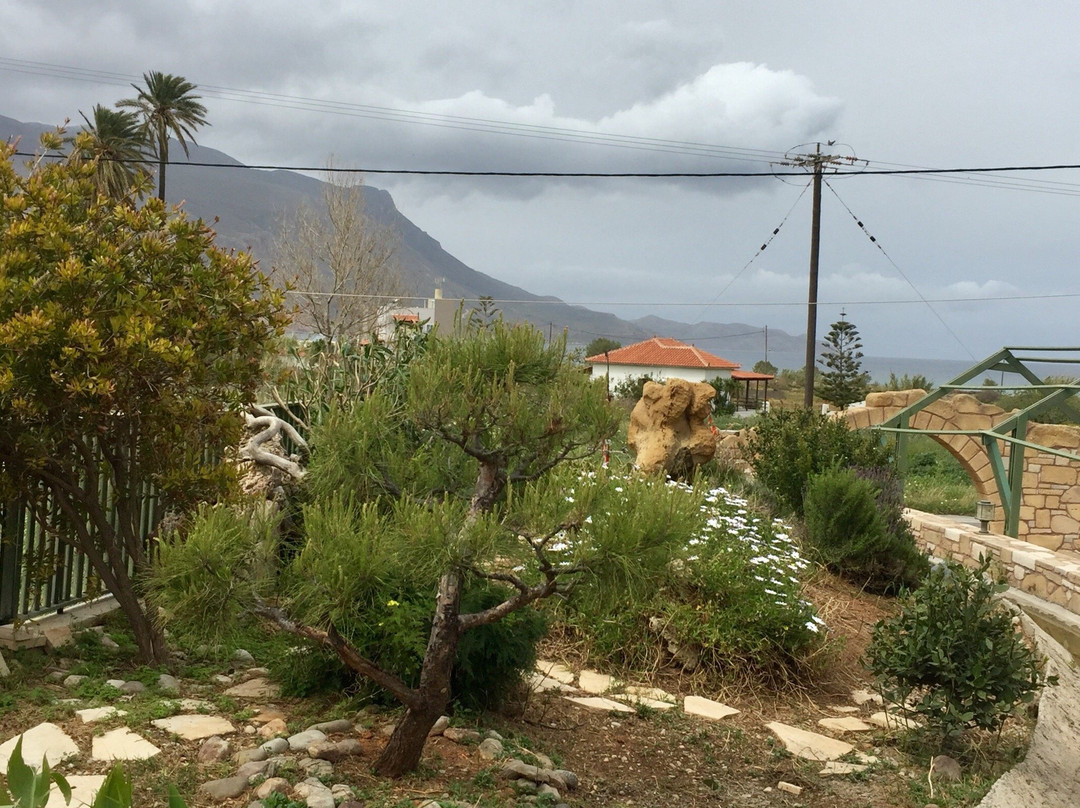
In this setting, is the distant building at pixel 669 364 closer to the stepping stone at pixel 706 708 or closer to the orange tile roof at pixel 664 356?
the orange tile roof at pixel 664 356

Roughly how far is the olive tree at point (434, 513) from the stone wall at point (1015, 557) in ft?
18.7

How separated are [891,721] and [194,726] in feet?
13.2

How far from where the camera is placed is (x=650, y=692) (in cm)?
572

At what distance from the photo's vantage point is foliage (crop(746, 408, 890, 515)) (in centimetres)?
1026

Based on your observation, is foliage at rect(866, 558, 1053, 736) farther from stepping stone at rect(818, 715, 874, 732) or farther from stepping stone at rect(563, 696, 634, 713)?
stepping stone at rect(563, 696, 634, 713)

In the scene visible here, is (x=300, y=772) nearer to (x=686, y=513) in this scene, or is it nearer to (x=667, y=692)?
(x=686, y=513)

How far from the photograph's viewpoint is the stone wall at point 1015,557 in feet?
29.1

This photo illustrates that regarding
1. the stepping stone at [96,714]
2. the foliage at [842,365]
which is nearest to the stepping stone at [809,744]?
the stepping stone at [96,714]

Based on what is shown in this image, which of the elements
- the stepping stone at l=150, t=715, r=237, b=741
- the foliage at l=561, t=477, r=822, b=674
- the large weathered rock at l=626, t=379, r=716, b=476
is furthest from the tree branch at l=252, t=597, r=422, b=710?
the large weathered rock at l=626, t=379, r=716, b=476

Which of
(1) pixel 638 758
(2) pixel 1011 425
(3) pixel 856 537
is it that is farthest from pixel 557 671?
(2) pixel 1011 425

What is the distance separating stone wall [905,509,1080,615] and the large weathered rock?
273cm

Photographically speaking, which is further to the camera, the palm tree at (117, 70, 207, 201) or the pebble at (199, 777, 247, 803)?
the palm tree at (117, 70, 207, 201)

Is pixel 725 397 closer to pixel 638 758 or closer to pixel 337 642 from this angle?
pixel 638 758

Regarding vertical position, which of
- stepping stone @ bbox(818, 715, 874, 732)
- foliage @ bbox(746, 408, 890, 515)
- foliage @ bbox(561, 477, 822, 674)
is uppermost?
foliage @ bbox(746, 408, 890, 515)
